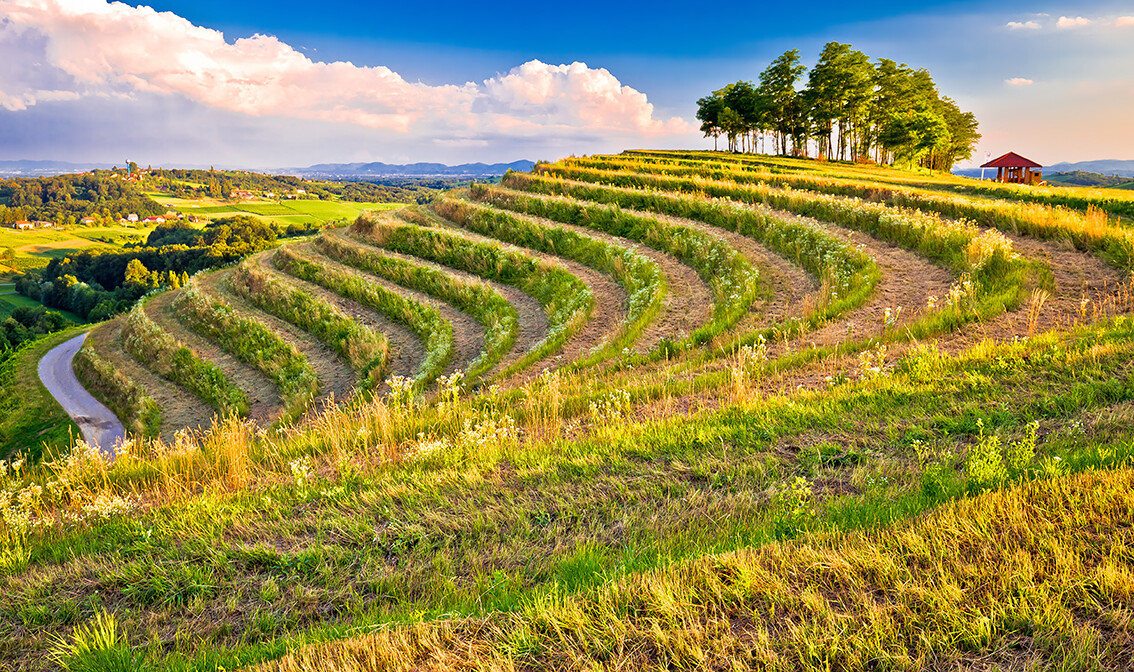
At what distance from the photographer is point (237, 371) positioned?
2422cm

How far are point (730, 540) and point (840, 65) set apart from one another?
7827cm

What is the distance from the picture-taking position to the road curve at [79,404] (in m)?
25.2

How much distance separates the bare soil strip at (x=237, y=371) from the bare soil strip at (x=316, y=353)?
5.70 ft

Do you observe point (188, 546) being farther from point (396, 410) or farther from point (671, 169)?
point (671, 169)

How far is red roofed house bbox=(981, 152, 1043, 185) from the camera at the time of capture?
56.0 meters

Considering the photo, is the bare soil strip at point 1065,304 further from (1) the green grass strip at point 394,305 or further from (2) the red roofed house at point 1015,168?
(2) the red roofed house at point 1015,168

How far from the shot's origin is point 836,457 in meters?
5.41

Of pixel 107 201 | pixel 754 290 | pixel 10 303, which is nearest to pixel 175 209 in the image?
pixel 107 201

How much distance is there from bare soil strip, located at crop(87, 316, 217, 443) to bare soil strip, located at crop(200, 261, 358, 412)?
3.83 metres

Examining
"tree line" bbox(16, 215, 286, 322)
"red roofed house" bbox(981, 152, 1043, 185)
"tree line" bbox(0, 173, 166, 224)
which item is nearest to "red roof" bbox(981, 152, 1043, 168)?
"red roofed house" bbox(981, 152, 1043, 185)

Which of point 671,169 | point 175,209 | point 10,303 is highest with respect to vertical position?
point 175,209

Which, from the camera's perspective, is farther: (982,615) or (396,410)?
(396,410)

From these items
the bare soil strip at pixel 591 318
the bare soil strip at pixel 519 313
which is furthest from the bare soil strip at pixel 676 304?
the bare soil strip at pixel 519 313

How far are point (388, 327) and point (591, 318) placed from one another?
10.5 meters
